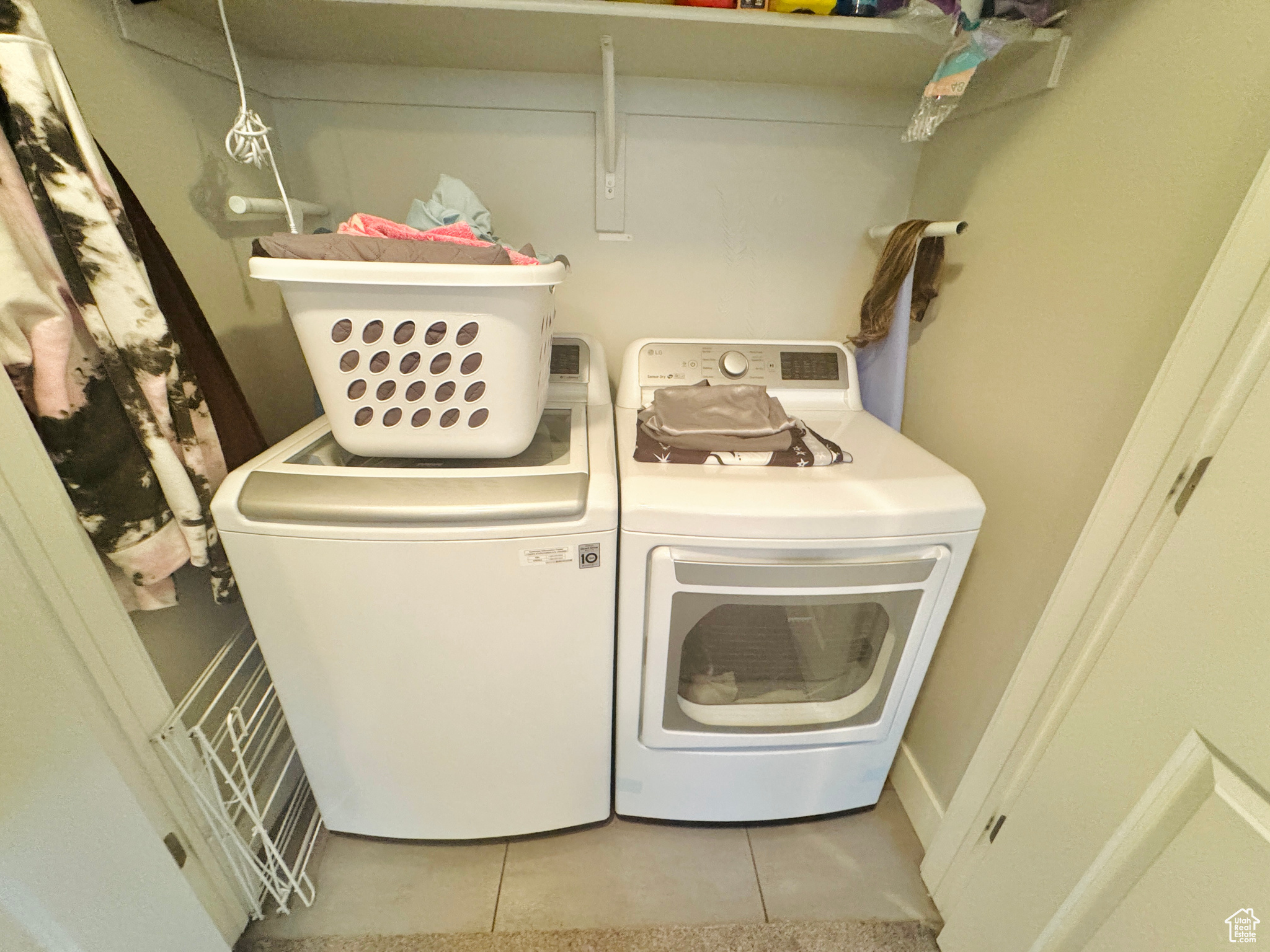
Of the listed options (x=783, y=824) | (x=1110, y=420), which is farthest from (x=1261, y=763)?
(x=783, y=824)

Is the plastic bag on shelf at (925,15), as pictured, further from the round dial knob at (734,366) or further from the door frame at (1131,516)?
the round dial knob at (734,366)

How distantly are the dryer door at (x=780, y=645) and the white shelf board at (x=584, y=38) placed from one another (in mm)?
943

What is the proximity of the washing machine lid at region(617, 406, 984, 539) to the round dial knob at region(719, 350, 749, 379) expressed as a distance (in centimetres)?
42

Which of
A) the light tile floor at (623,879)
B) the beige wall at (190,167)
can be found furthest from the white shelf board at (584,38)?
the light tile floor at (623,879)

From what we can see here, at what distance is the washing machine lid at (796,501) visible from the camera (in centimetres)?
86

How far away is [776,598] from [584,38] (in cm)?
114

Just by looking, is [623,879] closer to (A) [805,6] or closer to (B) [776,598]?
(B) [776,598]

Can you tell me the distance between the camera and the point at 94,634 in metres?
0.75

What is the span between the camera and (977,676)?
1109 mm

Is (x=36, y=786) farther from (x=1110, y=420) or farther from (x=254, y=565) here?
(x=1110, y=420)

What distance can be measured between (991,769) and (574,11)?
1.55 metres

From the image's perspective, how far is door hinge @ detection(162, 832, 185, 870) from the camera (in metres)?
0.89

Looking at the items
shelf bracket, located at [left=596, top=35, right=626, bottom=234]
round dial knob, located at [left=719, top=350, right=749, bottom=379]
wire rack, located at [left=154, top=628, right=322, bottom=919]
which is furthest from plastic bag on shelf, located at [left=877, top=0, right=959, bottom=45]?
wire rack, located at [left=154, top=628, right=322, bottom=919]

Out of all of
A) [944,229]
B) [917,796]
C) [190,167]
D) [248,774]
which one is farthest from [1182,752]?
[190,167]
